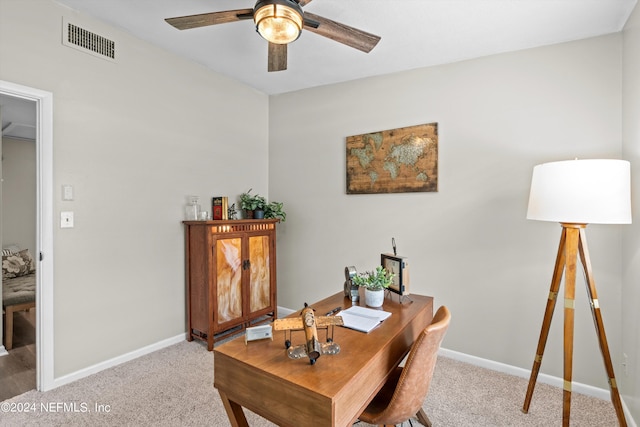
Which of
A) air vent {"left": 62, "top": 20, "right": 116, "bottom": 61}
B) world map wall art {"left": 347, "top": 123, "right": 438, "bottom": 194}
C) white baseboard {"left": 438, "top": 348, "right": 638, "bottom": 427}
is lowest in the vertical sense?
white baseboard {"left": 438, "top": 348, "right": 638, "bottom": 427}

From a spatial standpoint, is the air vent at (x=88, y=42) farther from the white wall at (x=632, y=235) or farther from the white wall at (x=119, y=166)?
the white wall at (x=632, y=235)

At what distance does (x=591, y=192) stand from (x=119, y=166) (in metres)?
3.17

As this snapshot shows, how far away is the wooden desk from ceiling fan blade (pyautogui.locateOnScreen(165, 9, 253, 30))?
165 cm

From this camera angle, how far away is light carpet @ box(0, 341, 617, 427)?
1.99m

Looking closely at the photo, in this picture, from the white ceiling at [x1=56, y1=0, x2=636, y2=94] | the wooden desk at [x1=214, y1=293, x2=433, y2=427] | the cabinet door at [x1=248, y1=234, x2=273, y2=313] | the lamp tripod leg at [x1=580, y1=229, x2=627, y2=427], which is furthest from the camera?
the cabinet door at [x1=248, y1=234, x2=273, y2=313]

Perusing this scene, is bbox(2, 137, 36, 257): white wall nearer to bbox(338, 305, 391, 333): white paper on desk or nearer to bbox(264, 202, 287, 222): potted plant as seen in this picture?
bbox(264, 202, 287, 222): potted plant

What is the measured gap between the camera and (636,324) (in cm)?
197

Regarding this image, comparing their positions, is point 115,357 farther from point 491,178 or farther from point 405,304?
point 491,178

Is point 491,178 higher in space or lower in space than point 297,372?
higher

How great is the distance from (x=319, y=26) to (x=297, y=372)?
5.60ft

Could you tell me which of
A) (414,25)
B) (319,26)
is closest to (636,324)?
(414,25)

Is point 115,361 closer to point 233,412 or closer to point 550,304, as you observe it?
point 233,412

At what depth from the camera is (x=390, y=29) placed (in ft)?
7.97

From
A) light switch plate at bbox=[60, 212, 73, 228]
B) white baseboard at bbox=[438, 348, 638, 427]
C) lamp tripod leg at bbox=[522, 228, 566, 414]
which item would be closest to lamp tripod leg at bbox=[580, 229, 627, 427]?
lamp tripod leg at bbox=[522, 228, 566, 414]
